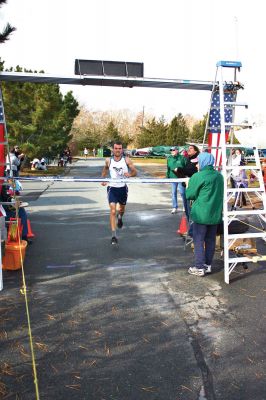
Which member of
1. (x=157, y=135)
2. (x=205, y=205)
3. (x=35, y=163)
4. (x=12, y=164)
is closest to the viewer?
(x=205, y=205)

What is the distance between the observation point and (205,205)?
18.6 ft

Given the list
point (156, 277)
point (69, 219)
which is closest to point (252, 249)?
point (156, 277)

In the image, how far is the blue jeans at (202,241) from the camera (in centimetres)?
579

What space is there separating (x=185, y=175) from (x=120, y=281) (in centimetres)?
364

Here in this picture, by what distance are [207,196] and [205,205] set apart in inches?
5.6

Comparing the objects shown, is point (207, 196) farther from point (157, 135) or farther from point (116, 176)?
point (157, 135)

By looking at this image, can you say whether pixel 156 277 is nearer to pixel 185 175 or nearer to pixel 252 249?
pixel 252 249

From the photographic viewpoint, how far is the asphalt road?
3.12 m

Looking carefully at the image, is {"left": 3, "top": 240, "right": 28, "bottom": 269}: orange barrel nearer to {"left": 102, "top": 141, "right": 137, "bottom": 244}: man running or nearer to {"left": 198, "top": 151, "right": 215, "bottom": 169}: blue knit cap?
{"left": 102, "top": 141, "right": 137, "bottom": 244}: man running

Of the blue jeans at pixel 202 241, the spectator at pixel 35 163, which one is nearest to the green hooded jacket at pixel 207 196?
the blue jeans at pixel 202 241

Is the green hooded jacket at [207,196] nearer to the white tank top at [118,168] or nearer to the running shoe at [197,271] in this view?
the running shoe at [197,271]

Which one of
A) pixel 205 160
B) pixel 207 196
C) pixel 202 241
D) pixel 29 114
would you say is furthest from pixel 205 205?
pixel 29 114

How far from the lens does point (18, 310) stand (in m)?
4.53

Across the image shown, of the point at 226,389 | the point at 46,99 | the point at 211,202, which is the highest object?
the point at 46,99
